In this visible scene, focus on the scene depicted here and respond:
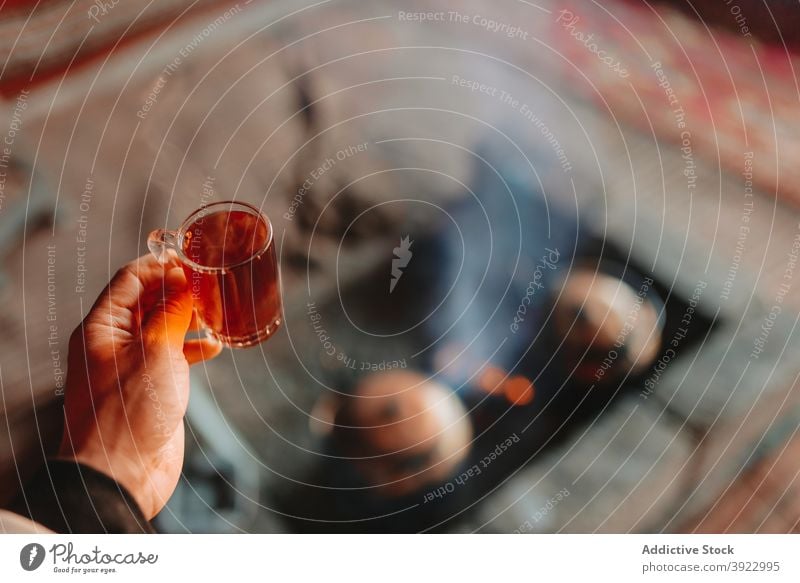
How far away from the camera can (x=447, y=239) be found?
688 millimetres

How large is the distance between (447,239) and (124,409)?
0.31 metres

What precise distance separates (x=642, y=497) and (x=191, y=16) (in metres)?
0.57

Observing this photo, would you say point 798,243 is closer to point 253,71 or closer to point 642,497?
point 642,497

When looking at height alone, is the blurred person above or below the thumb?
below

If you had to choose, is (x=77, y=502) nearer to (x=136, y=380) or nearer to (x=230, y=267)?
(x=136, y=380)

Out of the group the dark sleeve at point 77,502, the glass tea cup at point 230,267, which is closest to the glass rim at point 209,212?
the glass tea cup at point 230,267

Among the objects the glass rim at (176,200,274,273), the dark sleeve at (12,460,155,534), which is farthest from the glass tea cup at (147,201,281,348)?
the dark sleeve at (12,460,155,534)

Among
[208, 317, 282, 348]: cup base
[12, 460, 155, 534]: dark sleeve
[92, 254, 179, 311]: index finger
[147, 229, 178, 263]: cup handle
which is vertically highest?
[147, 229, 178, 263]: cup handle

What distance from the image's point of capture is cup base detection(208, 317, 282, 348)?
0.67 metres

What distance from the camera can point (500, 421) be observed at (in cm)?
67

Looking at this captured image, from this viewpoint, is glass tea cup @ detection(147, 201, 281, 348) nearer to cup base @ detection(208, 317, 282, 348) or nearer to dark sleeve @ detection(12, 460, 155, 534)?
cup base @ detection(208, 317, 282, 348)

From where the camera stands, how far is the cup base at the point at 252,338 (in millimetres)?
669

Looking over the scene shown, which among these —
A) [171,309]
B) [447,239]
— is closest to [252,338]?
[171,309]

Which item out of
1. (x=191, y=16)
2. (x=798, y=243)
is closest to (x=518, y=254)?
(x=798, y=243)
